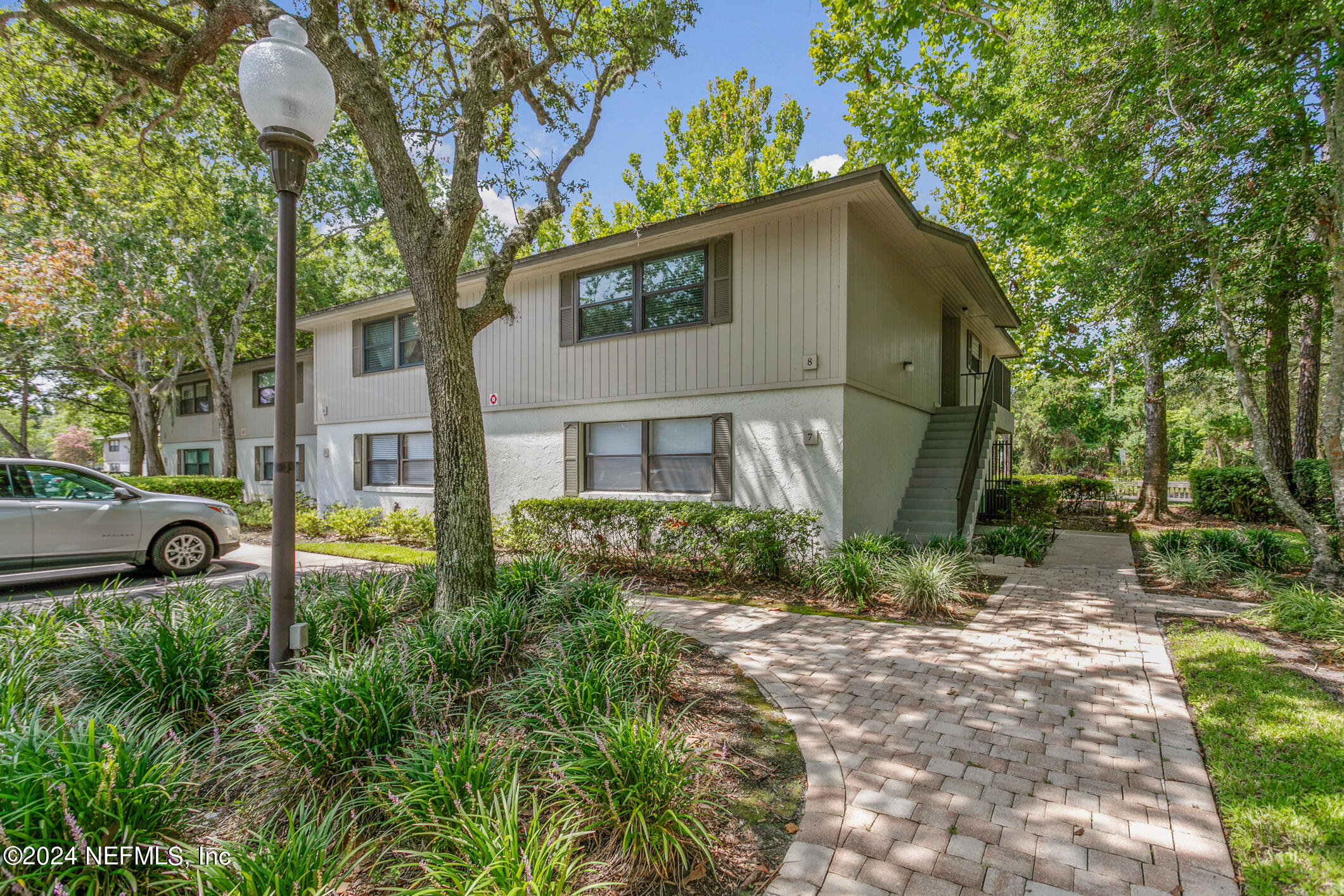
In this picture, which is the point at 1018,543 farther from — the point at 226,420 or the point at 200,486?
the point at 226,420

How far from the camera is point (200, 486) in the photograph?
14008 millimetres

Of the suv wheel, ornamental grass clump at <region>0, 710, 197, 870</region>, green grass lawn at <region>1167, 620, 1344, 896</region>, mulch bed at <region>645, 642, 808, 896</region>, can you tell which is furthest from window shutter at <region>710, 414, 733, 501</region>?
the suv wheel

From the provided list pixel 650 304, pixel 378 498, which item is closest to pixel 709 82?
pixel 650 304

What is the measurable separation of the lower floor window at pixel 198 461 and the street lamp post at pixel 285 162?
20712 mm

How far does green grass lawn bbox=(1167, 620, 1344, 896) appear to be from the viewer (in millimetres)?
2145

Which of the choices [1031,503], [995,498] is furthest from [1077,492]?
[1031,503]

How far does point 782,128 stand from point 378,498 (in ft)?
57.4

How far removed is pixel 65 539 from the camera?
6.59 metres

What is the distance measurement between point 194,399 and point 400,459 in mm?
13698

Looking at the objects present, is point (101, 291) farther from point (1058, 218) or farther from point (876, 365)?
point (1058, 218)

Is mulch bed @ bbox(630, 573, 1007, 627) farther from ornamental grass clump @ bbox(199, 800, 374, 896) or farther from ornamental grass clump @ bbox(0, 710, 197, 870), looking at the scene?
ornamental grass clump @ bbox(0, 710, 197, 870)

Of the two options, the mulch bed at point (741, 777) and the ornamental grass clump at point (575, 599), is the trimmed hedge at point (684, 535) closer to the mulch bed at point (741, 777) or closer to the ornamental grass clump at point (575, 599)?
the ornamental grass clump at point (575, 599)

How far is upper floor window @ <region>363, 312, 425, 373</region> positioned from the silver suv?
16.7 feet

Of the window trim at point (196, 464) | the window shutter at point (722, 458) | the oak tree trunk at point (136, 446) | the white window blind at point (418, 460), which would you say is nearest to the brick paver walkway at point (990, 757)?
the window shutter at point (722, 458)
